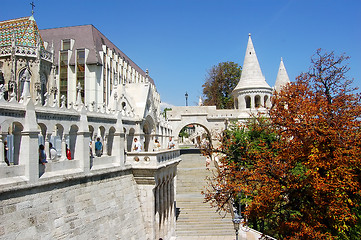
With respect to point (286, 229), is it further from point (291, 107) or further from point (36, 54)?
point (36, 54)

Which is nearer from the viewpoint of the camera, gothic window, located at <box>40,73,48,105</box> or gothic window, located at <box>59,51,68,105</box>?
gothic window, located at <box>40,73,48,105</box>

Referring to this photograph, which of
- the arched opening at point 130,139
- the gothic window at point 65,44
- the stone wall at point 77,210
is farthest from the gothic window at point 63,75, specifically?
the stone wall at point 77,210

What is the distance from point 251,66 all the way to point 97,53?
1856cm

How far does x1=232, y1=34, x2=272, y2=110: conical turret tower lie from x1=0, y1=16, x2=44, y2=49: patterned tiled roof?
964 inches

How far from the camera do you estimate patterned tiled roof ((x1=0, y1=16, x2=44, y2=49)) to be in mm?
23312

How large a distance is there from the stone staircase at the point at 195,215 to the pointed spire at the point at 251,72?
57.1 ft

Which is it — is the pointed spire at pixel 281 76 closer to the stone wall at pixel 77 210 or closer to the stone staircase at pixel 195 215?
the stone staircase at pixel 195 215


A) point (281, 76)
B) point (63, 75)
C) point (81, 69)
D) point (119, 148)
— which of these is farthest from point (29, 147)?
point (281, 76)

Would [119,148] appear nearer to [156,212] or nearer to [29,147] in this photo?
[156,212]

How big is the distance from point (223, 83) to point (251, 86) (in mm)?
13721

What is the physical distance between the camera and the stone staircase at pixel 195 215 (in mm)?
19594

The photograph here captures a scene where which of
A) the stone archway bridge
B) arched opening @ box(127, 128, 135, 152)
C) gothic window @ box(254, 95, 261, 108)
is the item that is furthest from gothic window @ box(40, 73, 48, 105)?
gothic window @ box(254, 95, 261, 108)

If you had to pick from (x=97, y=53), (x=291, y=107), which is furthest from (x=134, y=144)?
(x=97, y=53)

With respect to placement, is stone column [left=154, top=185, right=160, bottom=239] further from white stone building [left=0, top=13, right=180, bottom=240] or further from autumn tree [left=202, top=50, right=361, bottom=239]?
autumn tree [left=202, top=50, right=361, bottom=239]
